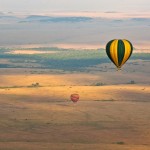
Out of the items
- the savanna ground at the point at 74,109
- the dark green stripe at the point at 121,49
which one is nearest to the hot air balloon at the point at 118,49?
the dark green stripe at the point at 121,49

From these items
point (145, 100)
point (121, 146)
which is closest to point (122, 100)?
point (145, 100)

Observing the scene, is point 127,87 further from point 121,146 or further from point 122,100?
point 121,146

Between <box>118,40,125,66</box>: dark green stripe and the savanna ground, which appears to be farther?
<box>118,40,125,66</box>: dark green stripe

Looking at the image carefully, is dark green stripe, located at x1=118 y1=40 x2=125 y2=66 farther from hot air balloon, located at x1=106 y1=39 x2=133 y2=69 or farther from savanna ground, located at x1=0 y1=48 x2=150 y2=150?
savanna ground, located at x1=0 y1=48 x2=150 y2=150

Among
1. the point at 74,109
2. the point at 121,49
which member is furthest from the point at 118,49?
the point at 74,109

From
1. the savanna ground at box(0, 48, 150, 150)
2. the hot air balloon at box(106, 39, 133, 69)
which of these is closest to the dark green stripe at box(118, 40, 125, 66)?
the hot air balloon at box(106, 39, 133, 69)

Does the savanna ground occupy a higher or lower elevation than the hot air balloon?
lower
